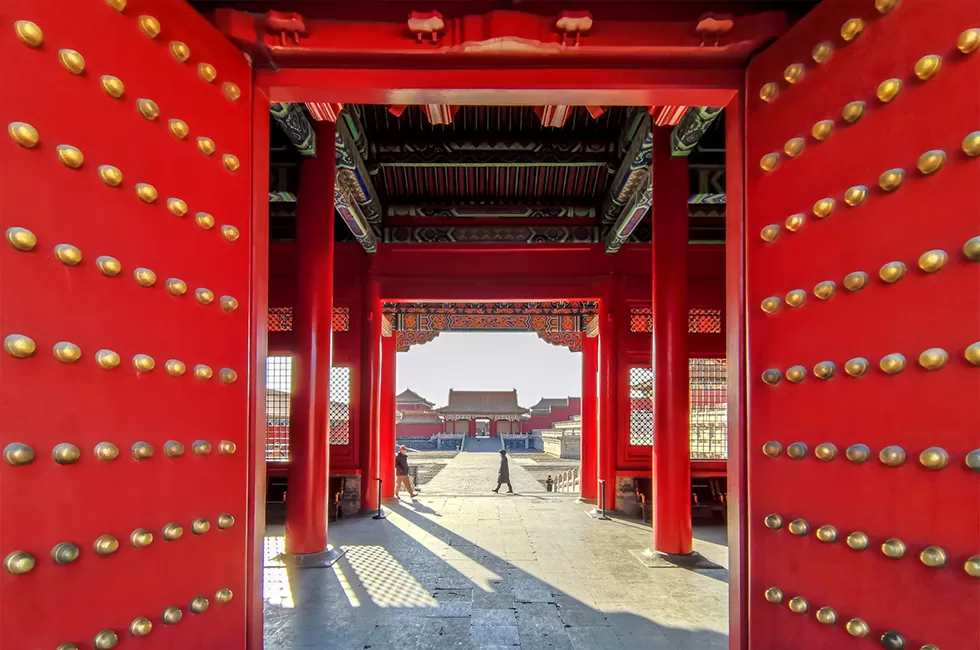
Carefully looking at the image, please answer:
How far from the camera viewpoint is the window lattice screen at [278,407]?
905 centimetres

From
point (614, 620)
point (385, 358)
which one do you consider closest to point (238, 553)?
point (614, 620)

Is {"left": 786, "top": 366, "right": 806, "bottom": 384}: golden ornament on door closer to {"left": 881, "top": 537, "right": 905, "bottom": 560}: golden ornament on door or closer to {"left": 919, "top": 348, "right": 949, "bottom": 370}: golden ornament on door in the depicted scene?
{"left": 919, "top": 348, "right": 949, "bottom": 370}: golden ornament on door

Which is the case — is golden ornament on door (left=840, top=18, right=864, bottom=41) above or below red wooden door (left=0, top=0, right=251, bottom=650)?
above

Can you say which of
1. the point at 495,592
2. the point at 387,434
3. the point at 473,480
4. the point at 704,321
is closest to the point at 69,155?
the point at 495,592

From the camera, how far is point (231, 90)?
71.9 inches

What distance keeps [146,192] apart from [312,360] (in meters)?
4.39

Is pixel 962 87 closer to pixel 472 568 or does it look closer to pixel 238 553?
pixel 238 553

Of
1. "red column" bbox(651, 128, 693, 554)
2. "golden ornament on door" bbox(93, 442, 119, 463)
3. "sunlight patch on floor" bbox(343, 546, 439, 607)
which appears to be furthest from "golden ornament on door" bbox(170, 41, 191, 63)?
"red column" bbox(651, 128, 693, 554)

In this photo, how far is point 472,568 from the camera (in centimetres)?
518

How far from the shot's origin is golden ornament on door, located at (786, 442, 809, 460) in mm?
1642

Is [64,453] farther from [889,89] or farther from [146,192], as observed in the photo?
[889,89]

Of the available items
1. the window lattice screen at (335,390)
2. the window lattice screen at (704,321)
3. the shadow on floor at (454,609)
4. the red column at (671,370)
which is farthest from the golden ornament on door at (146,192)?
the window lattice screen at (704,321)

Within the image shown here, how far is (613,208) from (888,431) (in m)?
6.56

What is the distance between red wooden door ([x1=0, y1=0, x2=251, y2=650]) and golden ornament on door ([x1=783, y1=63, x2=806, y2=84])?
1.91 metres
